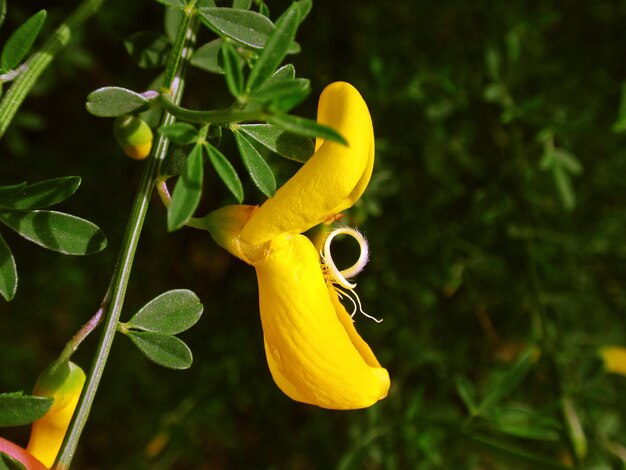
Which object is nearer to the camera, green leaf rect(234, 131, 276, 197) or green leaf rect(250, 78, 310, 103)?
green leaf rect(250, 78, 310, 103)

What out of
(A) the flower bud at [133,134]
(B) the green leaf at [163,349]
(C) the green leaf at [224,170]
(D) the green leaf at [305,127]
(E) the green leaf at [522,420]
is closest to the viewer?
(D) the green leaf at [305,127]

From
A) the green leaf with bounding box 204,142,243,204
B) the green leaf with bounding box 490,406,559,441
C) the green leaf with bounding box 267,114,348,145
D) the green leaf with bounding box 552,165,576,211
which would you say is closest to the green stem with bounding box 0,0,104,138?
the green leaf with bounding box 204,142,243,204

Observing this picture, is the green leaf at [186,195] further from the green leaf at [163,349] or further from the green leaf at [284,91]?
the green leaf at [163,349]

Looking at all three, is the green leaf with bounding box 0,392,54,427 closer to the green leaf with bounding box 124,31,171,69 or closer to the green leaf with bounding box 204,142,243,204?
the green leaf with bounding box 204,142,243,204

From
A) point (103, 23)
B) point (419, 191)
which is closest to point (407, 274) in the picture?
point (419, 191)

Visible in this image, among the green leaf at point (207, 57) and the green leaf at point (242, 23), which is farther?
the green leaf at point (207, 57)

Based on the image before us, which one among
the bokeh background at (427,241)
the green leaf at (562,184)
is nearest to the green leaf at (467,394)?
the bokeh background at (427,241)

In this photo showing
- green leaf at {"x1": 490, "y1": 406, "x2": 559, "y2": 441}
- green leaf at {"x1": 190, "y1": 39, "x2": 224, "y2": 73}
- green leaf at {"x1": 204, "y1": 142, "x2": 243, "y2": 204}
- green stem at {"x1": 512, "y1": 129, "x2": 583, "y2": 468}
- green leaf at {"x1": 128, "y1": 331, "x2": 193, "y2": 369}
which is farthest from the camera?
green stem at {"x1": 512, "y1": 129, "x2": 583, "y2": 468}

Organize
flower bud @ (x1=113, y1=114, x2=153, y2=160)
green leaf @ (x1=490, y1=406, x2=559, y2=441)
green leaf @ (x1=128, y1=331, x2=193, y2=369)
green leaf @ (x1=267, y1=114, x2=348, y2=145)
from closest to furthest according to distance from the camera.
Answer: green leaf @ (x1=267, y1=114, x2=348, y2=145)
green leaf @ (x1=128, y1=331, x2=193, y2=369)
flower bud @ (x1=113, y1=114, x2=153, y2=160)
green leaf @ (x1=490, y1=406, x2=559, y2=441)
